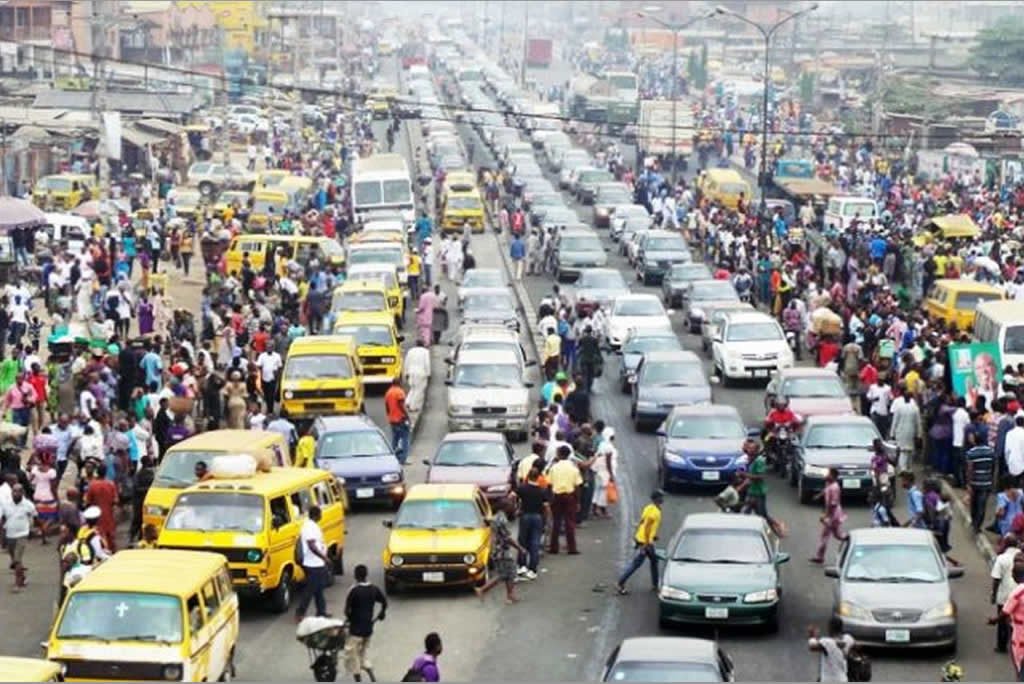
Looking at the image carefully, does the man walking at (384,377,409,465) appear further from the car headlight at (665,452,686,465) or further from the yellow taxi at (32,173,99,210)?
the yellow taxi at (32,173,99,210)

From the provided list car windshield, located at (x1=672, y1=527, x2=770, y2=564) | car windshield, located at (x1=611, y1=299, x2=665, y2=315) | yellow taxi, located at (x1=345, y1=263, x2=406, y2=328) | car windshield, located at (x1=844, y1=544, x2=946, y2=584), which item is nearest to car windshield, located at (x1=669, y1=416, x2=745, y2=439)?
car windshield, located at (x1=672, y1=527, x2=770, y2=564)

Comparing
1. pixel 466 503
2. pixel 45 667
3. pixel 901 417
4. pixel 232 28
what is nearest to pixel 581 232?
pixel 901 417

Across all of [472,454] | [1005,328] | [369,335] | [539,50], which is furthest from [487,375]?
[539,50]

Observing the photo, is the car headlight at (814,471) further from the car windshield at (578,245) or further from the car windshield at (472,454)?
the car windshield at (578,245)

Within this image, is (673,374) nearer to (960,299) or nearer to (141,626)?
(960,299)

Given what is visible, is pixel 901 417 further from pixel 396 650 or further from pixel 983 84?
pixel 983 84

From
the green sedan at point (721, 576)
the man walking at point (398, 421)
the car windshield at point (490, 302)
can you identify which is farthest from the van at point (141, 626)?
the car windshield at point (490, 302)
